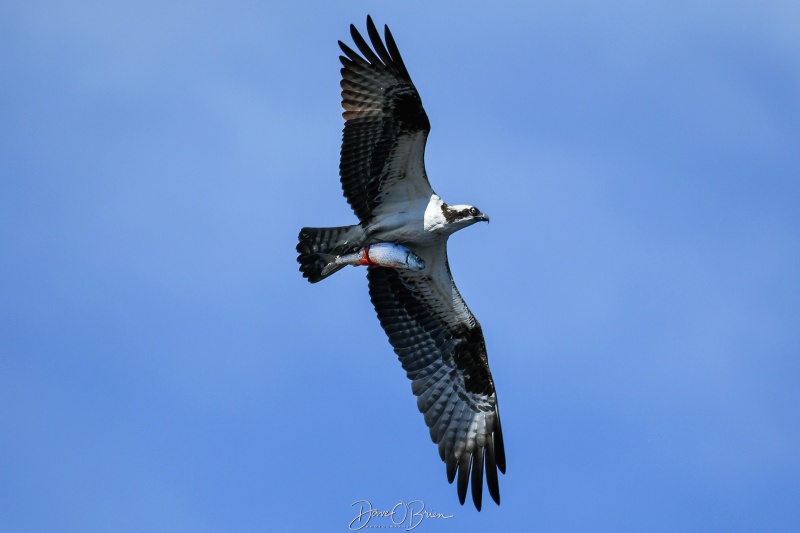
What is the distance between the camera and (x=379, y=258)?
47.1ft

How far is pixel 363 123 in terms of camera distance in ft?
46.8

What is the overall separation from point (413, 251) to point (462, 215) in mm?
1027

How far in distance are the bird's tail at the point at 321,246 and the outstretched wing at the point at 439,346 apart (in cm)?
76

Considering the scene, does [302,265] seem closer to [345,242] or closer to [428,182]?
[345,242]

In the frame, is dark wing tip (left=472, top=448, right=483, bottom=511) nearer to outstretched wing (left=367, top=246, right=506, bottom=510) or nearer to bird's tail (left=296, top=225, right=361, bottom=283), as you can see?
outstretched wing (left=367, top=246, right=506, bottom=510)

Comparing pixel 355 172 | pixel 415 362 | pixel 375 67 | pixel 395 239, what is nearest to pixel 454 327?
pixel 415 362

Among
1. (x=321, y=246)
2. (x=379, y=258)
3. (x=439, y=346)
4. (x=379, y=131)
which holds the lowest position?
A: (x=439, y=346)

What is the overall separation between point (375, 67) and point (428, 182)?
1597 millimetres

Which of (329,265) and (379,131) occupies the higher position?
(379,131)

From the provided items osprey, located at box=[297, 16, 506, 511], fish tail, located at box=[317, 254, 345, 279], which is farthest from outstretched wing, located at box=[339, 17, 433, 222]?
fish tail, located at box=[317, 254, 345, 279]

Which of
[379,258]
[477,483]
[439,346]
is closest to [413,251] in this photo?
[379,258]

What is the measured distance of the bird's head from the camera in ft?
45.6

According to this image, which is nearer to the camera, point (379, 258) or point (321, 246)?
A: point (379, 258)

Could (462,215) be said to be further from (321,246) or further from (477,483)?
(477,483)
